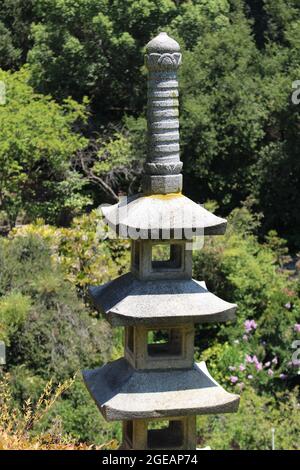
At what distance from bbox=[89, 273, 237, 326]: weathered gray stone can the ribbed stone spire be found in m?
0.96

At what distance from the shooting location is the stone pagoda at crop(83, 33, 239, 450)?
32.2ft

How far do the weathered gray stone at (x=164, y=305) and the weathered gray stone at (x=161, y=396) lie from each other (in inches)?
24.6

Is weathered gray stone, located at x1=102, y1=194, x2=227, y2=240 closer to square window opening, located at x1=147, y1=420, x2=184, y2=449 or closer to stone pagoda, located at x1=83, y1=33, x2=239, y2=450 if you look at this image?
stone pagoda, located at x1=83, y1=33, x2=239, y2=450

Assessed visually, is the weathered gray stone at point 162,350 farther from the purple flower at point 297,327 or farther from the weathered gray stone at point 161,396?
the purple flower at point 297,327

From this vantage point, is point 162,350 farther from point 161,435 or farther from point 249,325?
point 249,325

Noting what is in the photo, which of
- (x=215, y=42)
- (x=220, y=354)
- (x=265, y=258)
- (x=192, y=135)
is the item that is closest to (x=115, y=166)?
(x=192, y=135)

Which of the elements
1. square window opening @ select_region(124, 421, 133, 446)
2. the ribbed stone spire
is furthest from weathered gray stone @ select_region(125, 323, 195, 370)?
the ribbed stone spire

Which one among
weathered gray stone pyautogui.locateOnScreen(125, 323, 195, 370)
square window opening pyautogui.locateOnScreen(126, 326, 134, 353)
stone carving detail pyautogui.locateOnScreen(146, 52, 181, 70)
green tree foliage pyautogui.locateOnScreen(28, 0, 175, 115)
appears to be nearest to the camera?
stone carving detail pyautogui.locateOnScreen(146, 52, 181, 70)

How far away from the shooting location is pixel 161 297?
9.96 meters

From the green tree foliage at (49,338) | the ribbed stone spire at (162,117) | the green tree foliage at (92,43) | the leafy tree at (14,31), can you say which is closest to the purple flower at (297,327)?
the green tree foliage at (49,338)

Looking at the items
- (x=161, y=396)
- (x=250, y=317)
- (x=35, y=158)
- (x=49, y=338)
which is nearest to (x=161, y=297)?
(x=161, y=396)

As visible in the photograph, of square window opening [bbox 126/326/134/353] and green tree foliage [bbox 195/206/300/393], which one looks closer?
square window opening [bbox 126/326/134/353]

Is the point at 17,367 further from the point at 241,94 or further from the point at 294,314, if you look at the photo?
the point at 241,94

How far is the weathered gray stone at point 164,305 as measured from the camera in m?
9.78
